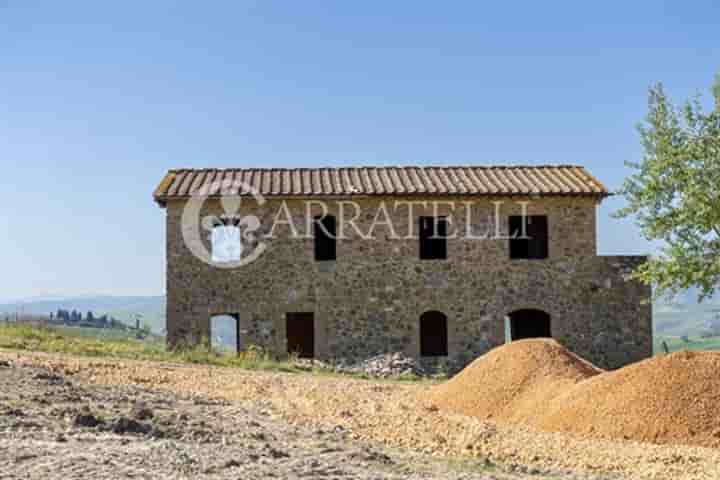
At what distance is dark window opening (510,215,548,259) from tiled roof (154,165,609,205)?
90cm

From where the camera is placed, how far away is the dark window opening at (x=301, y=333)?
77.1 feet

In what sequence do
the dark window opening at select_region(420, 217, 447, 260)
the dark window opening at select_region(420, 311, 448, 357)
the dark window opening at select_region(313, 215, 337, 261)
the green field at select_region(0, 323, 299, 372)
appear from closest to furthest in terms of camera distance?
1. the green field at select_region(0, 323, 299, 372)
2. the dark window opening at select_region(313, 215, 337, 261)
3. the dark window opening at select_region(420, 217, 447, 260)
4. the dark window opening at select_region(420, 311, 448, 357)

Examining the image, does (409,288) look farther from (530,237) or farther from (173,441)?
(173,441)

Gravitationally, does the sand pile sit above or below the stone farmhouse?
below

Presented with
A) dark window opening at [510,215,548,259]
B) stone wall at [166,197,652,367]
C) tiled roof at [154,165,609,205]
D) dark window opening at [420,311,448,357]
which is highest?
tiled roof at [154,165,609,205]

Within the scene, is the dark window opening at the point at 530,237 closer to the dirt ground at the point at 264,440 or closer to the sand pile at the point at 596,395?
the sand pile at the point at 596,395

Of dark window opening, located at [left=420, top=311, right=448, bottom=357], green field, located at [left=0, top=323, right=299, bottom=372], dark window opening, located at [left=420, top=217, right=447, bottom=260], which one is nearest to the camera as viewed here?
green field, located at [left=0, top=323, right=299, bottom=372]

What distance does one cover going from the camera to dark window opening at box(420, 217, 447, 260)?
69.5ft

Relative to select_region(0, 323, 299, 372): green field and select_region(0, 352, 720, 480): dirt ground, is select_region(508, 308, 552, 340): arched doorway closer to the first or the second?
select_region(0, 323, 299, 372): green field

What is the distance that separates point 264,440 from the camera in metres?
8.23

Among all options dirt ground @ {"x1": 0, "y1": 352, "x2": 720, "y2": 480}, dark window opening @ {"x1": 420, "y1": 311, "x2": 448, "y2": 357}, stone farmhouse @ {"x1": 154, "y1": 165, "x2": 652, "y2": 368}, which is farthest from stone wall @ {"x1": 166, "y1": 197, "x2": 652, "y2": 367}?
dirt ground @ {"x1": 0, "y1": 352, "x2": 720, "y2": 480}

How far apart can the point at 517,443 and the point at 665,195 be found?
33.5ft

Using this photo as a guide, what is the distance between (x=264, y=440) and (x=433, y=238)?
13415 mm

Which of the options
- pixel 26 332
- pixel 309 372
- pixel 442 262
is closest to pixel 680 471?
pixel 309 372
